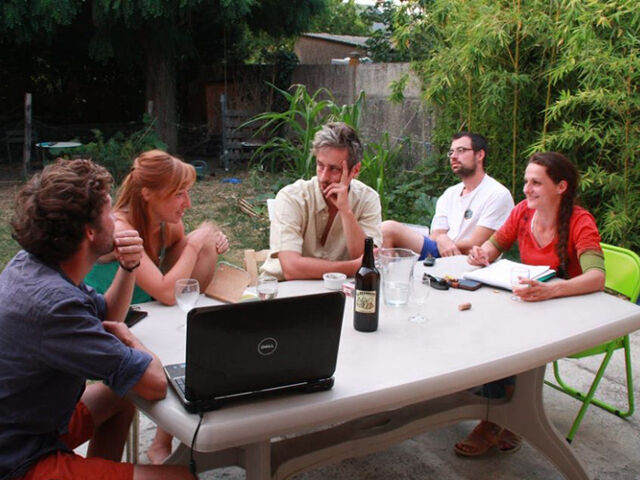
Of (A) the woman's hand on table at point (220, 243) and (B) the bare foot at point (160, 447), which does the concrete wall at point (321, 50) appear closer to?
(A) the woman's hand on table at point (220, 243)

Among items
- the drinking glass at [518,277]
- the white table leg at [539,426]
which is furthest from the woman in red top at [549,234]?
the drinking glass at [518,277]

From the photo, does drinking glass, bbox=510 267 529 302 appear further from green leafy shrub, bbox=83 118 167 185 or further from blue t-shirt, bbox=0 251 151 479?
green leafy shrub, bbox=83 118 167 185

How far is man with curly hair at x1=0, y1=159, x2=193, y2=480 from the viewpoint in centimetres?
136

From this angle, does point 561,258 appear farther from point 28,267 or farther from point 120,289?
point 28,267

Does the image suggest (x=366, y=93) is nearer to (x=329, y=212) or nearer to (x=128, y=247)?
(x=329, y=212)

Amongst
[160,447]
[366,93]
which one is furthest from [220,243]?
[366,93]

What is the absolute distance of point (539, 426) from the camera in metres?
2.20

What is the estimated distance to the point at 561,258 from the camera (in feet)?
8.30

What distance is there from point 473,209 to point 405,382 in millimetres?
2377

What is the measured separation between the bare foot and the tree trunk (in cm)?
851

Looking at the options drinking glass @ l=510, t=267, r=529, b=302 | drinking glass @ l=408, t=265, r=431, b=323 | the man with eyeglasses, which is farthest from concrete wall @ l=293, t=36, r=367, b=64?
drinking glass @ l=408, t=265, r=431, b=323

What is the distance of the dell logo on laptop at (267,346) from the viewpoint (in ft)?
4.24

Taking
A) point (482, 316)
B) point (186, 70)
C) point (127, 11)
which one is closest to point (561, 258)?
point (482, 316)

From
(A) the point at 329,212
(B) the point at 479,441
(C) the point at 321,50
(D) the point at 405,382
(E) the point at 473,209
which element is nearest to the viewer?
(D) the point at 405,382
